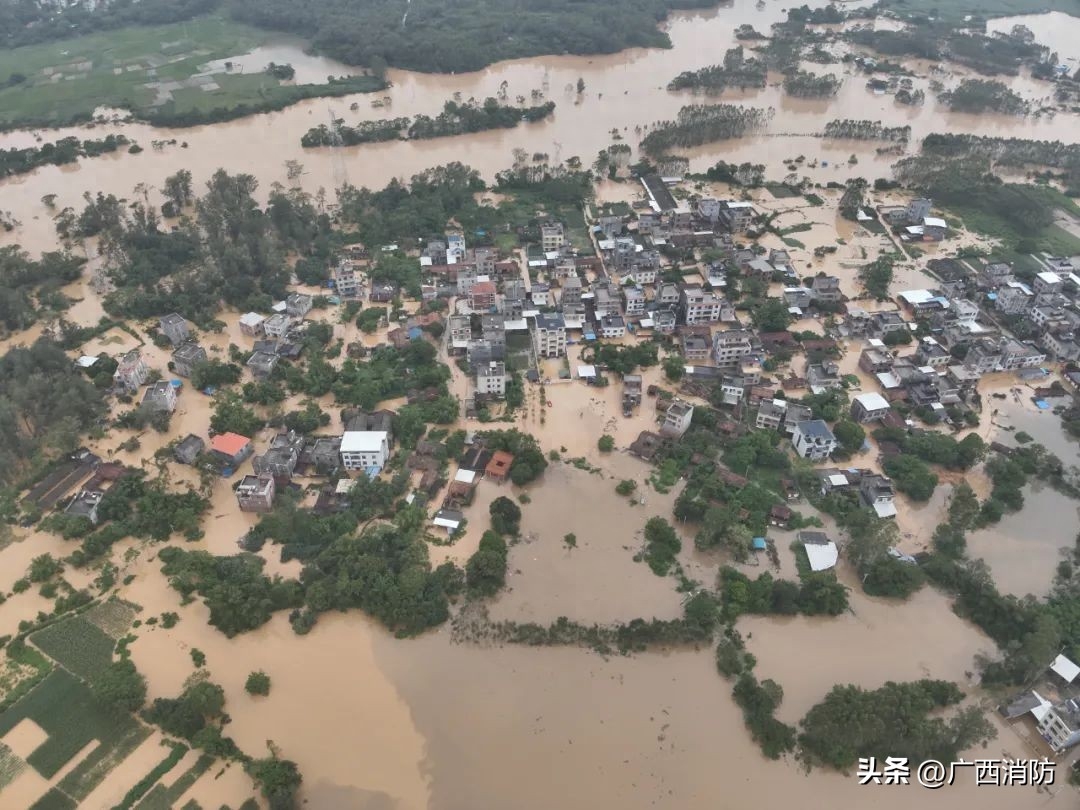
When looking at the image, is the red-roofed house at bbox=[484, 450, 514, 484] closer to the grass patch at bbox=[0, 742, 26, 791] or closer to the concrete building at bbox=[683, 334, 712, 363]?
the concrete building at bbox=[683, 334, 712, 363]

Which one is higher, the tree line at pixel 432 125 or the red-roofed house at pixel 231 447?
the tree line at pixel 432 125

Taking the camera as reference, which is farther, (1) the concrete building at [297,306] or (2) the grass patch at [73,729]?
(1) the concrete building at [297,306]

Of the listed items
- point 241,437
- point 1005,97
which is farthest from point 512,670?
point 1005,97

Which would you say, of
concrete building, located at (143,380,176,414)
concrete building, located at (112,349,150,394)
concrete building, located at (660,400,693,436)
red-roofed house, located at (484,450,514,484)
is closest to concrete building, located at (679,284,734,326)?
concrete building, located at (660,400,693,436)

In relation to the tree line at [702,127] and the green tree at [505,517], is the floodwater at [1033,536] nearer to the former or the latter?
the green tree at [505,517]

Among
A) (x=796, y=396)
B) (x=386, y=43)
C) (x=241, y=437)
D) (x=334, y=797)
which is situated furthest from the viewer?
(x=386, y=43)

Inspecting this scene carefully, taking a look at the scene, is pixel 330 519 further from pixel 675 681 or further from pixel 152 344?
pixel 152 344

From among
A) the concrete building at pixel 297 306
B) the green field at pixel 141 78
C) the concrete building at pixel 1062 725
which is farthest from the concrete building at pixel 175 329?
the concrete building at pixel 1062 725

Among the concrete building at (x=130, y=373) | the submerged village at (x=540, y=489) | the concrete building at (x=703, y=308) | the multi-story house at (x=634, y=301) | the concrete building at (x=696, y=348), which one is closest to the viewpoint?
the submerged village at (x=540, y=489)
